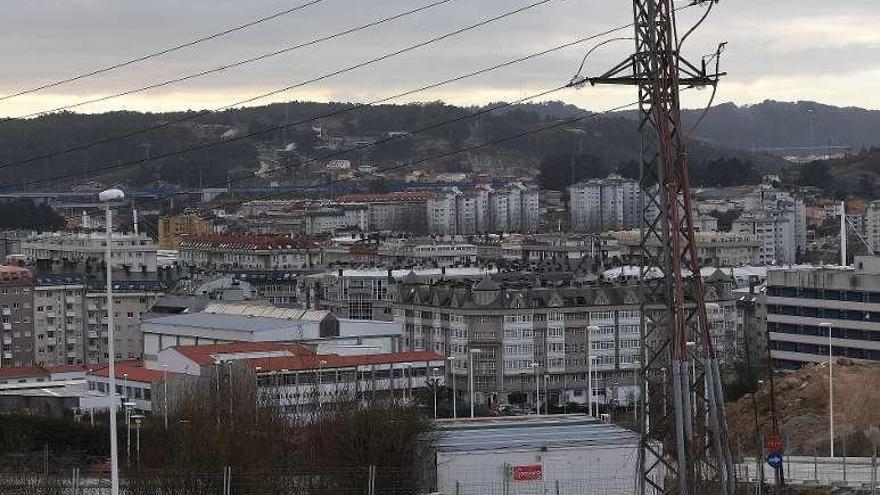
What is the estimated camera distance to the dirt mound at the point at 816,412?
26.5 metres

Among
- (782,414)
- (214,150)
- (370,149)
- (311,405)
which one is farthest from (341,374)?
(370,149)

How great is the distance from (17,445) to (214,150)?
129 m

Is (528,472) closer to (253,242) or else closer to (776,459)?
(776,459)

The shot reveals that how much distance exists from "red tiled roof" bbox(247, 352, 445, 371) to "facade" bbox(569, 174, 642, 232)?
277ft

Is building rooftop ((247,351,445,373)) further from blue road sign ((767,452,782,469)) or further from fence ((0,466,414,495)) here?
blue road sign ((767,452,782,469))

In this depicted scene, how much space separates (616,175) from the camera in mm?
135625

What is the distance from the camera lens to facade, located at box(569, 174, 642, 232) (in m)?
125

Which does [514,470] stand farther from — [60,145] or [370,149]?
[370,149]

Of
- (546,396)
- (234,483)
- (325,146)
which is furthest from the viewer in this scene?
(325,146)

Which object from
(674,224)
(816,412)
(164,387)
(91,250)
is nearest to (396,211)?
(91,250)

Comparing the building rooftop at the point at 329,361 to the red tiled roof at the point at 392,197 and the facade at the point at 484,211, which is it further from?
the red tiled roof at the point at 392,197

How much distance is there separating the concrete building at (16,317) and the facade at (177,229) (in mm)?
48059

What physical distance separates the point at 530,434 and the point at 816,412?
6711 millimetres

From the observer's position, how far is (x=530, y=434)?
22.6m
